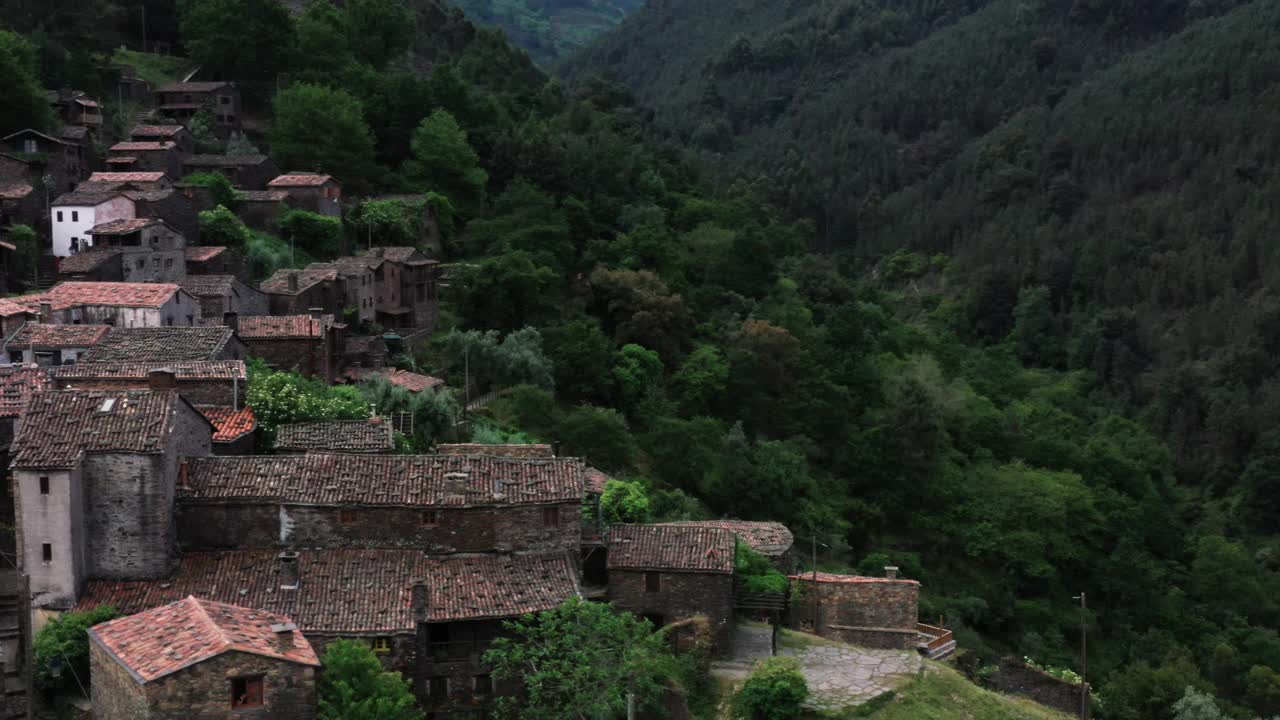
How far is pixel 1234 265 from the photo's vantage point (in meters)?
123

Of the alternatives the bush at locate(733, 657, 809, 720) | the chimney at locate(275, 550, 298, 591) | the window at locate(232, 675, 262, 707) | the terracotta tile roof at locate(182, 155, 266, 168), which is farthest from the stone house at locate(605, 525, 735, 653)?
the terracotta tile roof at locate(182, 155, 266, 168)

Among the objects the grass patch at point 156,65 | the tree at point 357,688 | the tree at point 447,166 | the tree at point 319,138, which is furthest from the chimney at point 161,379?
the grass patch at point 156,65

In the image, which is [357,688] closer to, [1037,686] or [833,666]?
[833,666]

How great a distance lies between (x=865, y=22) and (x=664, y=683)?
176 metres

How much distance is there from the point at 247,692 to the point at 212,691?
1.91ft

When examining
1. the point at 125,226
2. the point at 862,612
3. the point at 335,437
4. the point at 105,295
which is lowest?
the point at 862,612

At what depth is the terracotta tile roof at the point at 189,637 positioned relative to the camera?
23.6 metres

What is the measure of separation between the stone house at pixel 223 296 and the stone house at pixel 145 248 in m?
2.54

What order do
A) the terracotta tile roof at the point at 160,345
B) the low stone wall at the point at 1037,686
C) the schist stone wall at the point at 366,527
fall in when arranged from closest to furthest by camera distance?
the schist stone wall at the point at 366,527 < the terracotta tile roof at the point at 160,345 < the low stone wall at the point at 1037,686

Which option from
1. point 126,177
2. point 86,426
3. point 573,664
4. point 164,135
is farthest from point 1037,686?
point 164,135

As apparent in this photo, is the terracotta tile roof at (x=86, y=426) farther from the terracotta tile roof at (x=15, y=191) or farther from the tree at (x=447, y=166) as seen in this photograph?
the tree at (x=447, y=166)

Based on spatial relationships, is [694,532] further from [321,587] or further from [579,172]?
[579,172]

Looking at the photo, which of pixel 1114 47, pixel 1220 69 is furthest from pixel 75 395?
pixel 1114 47

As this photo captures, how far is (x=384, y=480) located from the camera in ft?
102
